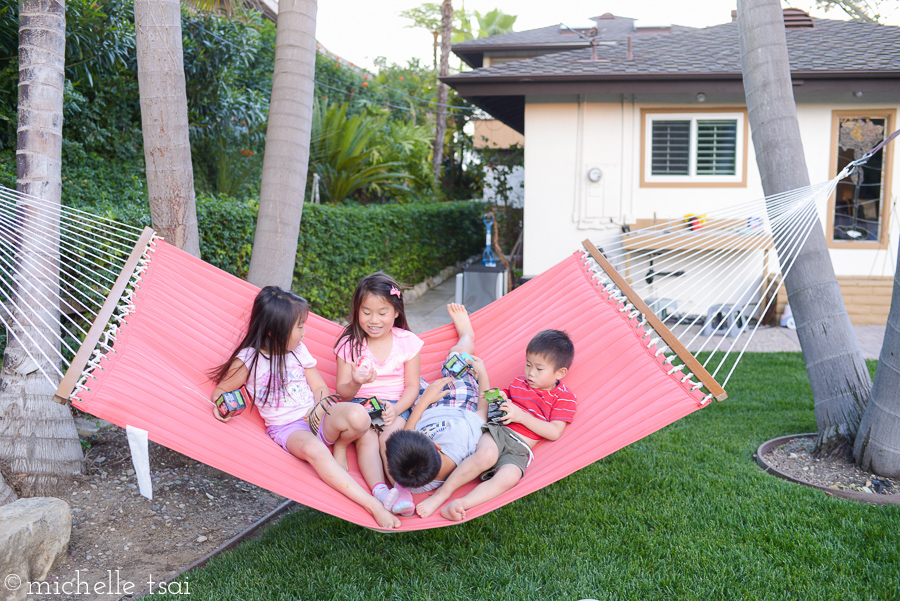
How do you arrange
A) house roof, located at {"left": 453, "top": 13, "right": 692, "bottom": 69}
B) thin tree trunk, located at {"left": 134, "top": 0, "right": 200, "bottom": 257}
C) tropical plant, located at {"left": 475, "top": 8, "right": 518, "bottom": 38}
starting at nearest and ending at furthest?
thin tree trunk, located at {"left": 134, "top": 0, "right": 200, "bottom": 257}
house roof, located at {"left": 453, "top": 13, "right": 692, "bottom": 69}
tropical plant, located at {"left": 475, "top": 8, "right": 518, "bottom": 38}

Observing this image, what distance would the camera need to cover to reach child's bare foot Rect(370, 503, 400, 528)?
2.02 m

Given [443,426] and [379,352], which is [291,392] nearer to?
[379,352]

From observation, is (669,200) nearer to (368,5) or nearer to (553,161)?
(553,161)

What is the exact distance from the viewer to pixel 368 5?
25.2 m

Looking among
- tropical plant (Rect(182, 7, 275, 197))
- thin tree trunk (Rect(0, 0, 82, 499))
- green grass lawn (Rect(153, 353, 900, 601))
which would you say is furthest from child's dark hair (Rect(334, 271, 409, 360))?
tropical plant (Rect(182, 7, 275, 197))

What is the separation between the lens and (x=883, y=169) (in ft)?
23.5

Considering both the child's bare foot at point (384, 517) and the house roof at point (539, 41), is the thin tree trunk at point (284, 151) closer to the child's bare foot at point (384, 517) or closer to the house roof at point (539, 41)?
the child's bare foot at point (384, 517)

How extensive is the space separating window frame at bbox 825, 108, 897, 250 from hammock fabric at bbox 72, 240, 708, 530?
538 centimetres

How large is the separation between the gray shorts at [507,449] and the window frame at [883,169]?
20.2ft

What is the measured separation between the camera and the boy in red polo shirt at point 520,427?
217cm

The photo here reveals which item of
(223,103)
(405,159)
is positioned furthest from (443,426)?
(405,159)

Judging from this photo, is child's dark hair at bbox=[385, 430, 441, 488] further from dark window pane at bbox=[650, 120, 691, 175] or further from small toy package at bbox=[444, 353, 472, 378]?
dark window pane at bbox=[650, 120, 691, 175]

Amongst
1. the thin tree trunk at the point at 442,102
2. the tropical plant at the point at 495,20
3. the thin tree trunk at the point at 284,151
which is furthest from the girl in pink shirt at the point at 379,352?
the tropical plant at the point at 495,20

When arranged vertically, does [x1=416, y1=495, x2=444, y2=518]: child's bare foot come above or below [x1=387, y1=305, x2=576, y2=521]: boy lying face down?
below
